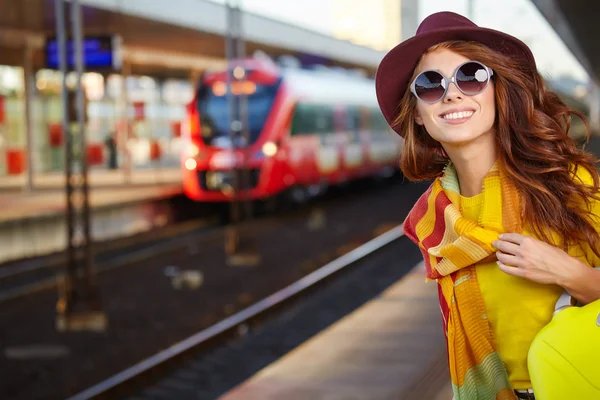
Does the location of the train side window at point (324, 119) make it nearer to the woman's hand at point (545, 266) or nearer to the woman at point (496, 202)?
the woman at point (496, 202)

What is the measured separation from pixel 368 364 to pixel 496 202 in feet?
10.8

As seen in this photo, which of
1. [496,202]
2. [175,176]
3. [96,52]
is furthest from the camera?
[175,176]

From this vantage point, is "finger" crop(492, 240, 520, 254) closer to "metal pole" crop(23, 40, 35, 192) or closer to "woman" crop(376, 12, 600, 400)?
"woman" crop(376, 12, 600, 400)

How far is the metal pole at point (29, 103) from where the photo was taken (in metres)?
19.7

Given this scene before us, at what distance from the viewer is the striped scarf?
5.18 ft

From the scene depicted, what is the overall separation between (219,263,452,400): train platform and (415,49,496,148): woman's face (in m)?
2.61

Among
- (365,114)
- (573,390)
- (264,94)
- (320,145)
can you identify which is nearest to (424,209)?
(573,390)

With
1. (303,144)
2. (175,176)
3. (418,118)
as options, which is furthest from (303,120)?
(418,118)

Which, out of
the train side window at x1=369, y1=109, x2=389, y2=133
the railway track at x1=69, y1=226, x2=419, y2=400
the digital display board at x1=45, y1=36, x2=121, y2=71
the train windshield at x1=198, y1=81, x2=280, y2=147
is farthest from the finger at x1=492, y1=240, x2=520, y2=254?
the train side window at x1=369, y1=109, x2=389, y2=133

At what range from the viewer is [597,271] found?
1.54 meters

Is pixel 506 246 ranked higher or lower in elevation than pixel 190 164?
higher

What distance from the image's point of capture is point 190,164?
690 inches

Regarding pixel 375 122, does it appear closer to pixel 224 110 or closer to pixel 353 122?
pixel 353 122

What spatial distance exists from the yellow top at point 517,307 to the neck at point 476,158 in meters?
0.16
